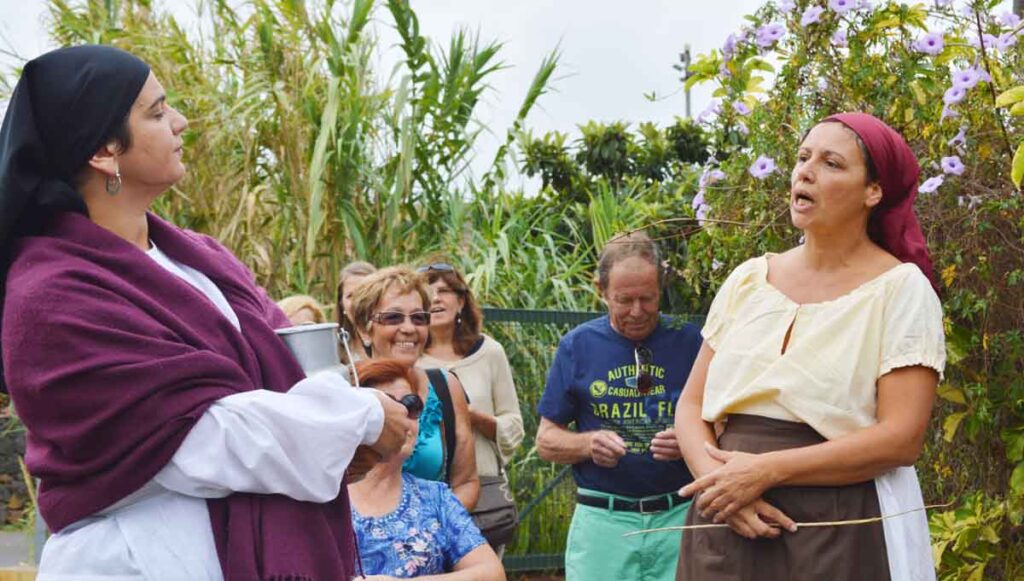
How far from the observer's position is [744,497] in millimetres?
3695

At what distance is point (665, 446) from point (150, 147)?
2.43 metres

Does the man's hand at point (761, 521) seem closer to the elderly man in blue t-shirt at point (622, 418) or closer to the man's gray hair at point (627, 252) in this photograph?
the elderly man in blue t-shirt at point (622, 418)

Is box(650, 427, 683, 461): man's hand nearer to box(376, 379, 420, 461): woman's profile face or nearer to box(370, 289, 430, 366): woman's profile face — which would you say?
box(376, 379, 420, 461): woman's profile face

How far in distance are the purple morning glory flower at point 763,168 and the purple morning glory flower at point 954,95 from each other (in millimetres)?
705

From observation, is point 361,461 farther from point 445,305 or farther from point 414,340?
point 445,305

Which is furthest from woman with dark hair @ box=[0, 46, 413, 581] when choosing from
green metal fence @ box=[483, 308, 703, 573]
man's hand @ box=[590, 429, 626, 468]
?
green metal fence @ box=[483, 308, 703, 573]

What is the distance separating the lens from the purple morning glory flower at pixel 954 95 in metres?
4.56

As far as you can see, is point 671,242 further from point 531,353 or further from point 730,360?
point 730,360

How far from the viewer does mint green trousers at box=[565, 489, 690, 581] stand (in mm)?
5152

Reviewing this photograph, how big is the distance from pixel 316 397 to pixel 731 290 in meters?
1.49

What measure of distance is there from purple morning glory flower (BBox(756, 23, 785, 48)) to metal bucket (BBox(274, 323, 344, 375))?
2729mm

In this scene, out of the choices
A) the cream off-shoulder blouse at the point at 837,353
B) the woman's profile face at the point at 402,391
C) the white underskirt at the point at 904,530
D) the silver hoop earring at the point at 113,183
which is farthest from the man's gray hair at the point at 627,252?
the silver hoop earring at the point at 113,183

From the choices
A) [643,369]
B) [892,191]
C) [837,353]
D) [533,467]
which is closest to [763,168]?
[643,369]

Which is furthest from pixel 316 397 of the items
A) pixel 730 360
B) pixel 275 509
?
pixel 730 360
